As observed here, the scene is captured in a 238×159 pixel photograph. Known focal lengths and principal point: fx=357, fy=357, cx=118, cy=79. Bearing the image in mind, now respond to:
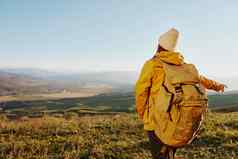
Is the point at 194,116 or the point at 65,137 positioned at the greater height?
the point at 194,116

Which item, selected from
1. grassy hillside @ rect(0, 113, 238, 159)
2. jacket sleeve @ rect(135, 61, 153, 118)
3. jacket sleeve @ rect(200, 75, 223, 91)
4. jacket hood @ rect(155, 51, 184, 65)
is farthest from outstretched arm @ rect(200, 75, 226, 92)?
grassy hillside @ rect(0, 113, 238, 159)

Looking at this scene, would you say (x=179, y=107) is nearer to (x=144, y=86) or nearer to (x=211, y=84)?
(x=144, y=86)

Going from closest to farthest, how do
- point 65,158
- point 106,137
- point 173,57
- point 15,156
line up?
point 173,57 → point 65,158 → point 15,156 → point 106,137

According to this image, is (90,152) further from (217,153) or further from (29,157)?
(217,153)

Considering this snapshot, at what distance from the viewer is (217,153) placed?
827 cm

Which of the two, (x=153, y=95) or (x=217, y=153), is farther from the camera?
(x=217, y=153)

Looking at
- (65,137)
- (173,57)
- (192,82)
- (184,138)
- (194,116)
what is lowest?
(65,137)

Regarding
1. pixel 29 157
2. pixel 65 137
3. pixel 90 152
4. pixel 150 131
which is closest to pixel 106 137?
pixel 65 137

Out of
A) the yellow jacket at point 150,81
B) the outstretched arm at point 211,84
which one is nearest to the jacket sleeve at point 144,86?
the yellow jacket at point 150,81

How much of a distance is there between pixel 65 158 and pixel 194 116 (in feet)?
13.1

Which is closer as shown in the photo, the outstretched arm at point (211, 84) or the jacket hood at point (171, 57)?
the jacket hood at point (171, 57)

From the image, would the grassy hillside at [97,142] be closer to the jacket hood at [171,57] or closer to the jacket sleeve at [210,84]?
the jacket sleeve at [210,84]

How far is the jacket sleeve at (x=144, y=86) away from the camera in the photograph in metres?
4.47

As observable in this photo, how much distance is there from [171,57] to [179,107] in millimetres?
660
